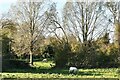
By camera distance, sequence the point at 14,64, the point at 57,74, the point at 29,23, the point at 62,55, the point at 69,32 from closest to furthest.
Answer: the point at 57,74 → the point at 14,64 → the point at 62,55 → the point at 29,23 → the point at 69,32

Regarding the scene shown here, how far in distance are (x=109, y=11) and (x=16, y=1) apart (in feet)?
21.7

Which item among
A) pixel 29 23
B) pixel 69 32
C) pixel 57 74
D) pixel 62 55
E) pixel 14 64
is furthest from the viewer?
pixel 69 32

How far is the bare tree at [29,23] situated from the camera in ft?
70.0

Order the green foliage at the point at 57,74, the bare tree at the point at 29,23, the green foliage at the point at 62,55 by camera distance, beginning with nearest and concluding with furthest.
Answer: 1. the green foliage at the point at 57,74
2. the green foliage at the point at 62,55
3. the bare tree at the point at 29,23

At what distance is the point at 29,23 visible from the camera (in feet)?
70.1

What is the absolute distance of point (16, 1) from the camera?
21.6 meters

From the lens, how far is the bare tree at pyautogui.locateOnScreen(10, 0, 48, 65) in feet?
70.0

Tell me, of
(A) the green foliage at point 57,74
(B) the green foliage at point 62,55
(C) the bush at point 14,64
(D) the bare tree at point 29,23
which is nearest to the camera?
(A) the green foliage at point 57,74

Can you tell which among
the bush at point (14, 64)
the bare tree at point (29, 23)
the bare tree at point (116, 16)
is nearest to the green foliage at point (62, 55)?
the bush at point (14, 64)

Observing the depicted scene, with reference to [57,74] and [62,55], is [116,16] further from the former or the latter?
[57,74]

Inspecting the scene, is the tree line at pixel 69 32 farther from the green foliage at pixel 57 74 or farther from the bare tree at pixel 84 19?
the green foliage at pixel 57 74

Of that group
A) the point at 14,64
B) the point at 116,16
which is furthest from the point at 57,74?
the point at 116,16

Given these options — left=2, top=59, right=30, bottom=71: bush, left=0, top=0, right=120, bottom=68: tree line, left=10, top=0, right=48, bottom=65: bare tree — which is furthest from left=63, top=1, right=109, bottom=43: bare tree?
left=2, top=59, right=30, bottom=71: bush

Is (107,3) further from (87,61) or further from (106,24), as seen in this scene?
(87,61)
